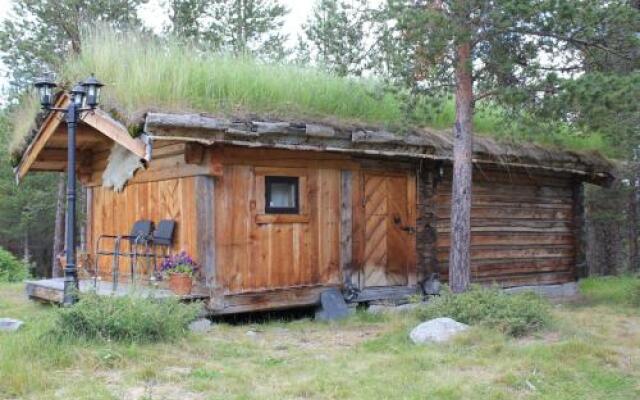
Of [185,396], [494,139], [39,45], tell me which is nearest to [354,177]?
[494,139]

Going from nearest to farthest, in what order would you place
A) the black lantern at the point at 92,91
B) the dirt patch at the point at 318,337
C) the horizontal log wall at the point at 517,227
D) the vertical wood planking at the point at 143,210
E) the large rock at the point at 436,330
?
the large rock at the point at 436,330 → the dirt patch at the point at 318,337 → the black lantern at the point at 92,91 → the vertical wood planking at the point at 143,210 → the horizontal log wall at the point at 517,227

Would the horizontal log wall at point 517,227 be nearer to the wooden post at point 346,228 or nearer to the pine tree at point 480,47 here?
the wooden post at point 346,228

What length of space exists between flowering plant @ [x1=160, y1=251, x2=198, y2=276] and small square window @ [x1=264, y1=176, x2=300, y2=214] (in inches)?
52.5

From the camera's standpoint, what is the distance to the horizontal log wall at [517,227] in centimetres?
1215

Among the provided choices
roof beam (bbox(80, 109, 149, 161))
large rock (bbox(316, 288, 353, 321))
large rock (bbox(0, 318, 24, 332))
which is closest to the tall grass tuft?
roof beam (bbox(80, 109, 149, 161))

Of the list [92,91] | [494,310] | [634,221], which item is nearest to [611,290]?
[634,221]

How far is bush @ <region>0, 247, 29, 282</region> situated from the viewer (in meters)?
17.5

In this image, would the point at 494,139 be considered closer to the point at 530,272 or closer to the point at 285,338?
the point at 530,272

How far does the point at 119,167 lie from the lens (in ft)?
36.2

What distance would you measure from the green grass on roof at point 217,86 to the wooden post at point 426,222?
81cm

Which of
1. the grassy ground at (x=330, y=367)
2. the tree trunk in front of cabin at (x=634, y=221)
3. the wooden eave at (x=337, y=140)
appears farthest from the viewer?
the tree trunk in front of cabin at (x=634, y=221)

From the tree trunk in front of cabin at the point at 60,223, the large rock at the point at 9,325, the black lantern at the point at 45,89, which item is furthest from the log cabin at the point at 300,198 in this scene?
the tree trunk in front of cabin at the point at 60,223

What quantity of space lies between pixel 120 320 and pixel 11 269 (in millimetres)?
12984

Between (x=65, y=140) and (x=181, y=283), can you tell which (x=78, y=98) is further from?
(x=65, y=140)
